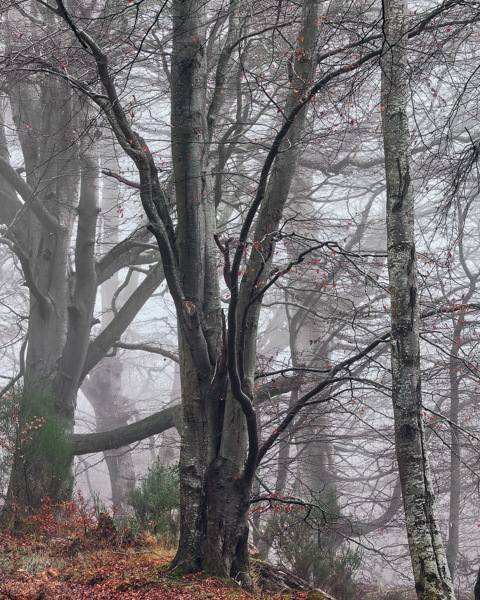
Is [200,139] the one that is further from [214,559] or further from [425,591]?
[425,591]

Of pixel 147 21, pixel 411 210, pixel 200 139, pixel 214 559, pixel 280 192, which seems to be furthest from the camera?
pixel 147 21

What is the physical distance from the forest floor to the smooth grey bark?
1359 mm

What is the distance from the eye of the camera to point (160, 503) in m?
7.53

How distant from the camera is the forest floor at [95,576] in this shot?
4121 millimetres

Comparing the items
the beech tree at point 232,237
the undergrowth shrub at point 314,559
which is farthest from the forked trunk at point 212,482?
the undergrowth shrub at point 314,559

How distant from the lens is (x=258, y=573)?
5559 millimetres

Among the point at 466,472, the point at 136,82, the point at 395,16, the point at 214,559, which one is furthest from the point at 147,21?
the point at 466,472

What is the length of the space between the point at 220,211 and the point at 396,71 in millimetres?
6839

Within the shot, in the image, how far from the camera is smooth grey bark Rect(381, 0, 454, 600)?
11.1 feet

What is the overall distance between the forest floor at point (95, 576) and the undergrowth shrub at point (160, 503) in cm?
97

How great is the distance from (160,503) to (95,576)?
2.72 meters

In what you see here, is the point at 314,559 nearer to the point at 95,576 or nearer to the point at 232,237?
the point at 95,576

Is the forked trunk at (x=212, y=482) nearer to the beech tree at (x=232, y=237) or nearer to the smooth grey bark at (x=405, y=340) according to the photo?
the beech tree at (x=232, y=237)

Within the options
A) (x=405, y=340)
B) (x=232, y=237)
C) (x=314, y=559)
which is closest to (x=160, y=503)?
(x=314, y=559)
